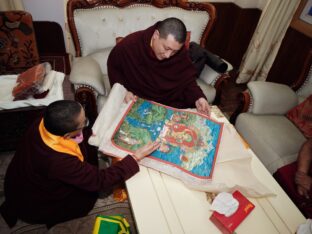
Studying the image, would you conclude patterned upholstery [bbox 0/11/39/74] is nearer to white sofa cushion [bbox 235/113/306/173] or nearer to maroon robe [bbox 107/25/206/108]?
maroon robe [bbox 107/25/206/108]

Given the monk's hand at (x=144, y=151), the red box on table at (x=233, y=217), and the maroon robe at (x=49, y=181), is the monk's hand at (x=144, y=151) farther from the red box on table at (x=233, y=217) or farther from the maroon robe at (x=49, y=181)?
the red box on table at (x=233, y=217)

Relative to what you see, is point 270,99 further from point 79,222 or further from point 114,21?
point 79,222

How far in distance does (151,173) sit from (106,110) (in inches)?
18.6

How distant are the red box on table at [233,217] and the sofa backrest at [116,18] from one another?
6.41ft

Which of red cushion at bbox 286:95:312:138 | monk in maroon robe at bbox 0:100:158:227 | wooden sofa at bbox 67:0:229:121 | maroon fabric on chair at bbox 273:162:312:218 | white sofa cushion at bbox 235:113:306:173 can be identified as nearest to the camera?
monk in maroon robe at bbox 0:100:158:227

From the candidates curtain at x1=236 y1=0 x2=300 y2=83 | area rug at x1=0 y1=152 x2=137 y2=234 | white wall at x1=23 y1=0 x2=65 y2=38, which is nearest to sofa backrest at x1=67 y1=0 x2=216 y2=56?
white wall at x1=23 y1=0 x2=65 y2=38

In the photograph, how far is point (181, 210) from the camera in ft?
3.98

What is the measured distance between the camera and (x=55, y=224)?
1.38 meters

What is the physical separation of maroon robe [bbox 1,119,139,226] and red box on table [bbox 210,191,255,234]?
18.3 inches

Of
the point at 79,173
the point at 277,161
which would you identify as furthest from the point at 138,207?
the point at 277,161

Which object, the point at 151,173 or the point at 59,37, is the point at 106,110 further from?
the point at 59,37

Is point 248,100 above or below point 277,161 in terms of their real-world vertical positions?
above

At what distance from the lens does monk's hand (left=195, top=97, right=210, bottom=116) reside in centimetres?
176

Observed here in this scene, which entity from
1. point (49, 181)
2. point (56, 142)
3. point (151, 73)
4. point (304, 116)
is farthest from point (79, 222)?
point (304, 116)
